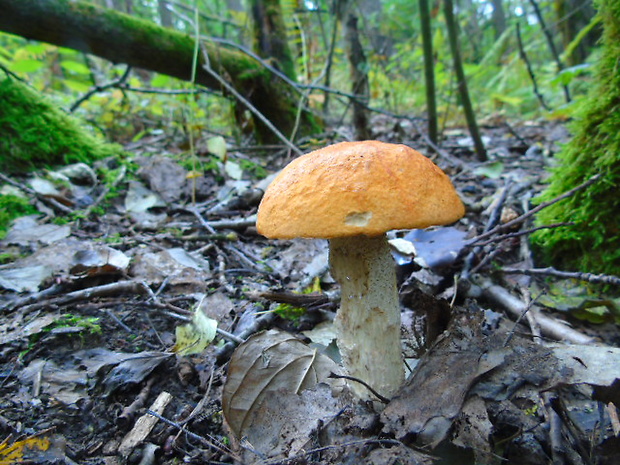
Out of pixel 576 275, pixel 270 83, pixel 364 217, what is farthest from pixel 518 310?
pixel 270 83

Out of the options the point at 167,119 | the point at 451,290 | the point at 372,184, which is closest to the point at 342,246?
the point at 372,184

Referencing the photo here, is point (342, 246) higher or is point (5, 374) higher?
point (342, 246)

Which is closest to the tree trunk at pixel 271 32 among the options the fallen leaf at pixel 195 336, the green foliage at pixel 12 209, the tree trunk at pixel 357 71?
the tree trunk at pixel 357 71

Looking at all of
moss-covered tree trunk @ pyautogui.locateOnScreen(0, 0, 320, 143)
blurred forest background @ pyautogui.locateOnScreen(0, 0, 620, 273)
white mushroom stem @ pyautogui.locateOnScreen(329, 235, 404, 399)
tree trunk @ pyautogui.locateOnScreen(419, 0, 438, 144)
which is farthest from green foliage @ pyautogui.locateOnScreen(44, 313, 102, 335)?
tree trunk @ pyautogui.locateOnScreen(419, 0, 438, 144)

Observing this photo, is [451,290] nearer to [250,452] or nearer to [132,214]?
[250,452]

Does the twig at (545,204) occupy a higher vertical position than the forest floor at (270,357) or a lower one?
higher

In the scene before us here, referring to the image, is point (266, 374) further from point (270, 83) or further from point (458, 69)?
point (270, 83)

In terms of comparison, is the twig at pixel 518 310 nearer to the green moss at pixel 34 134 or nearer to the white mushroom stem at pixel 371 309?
the white mushroom stem at pixel 371 309
